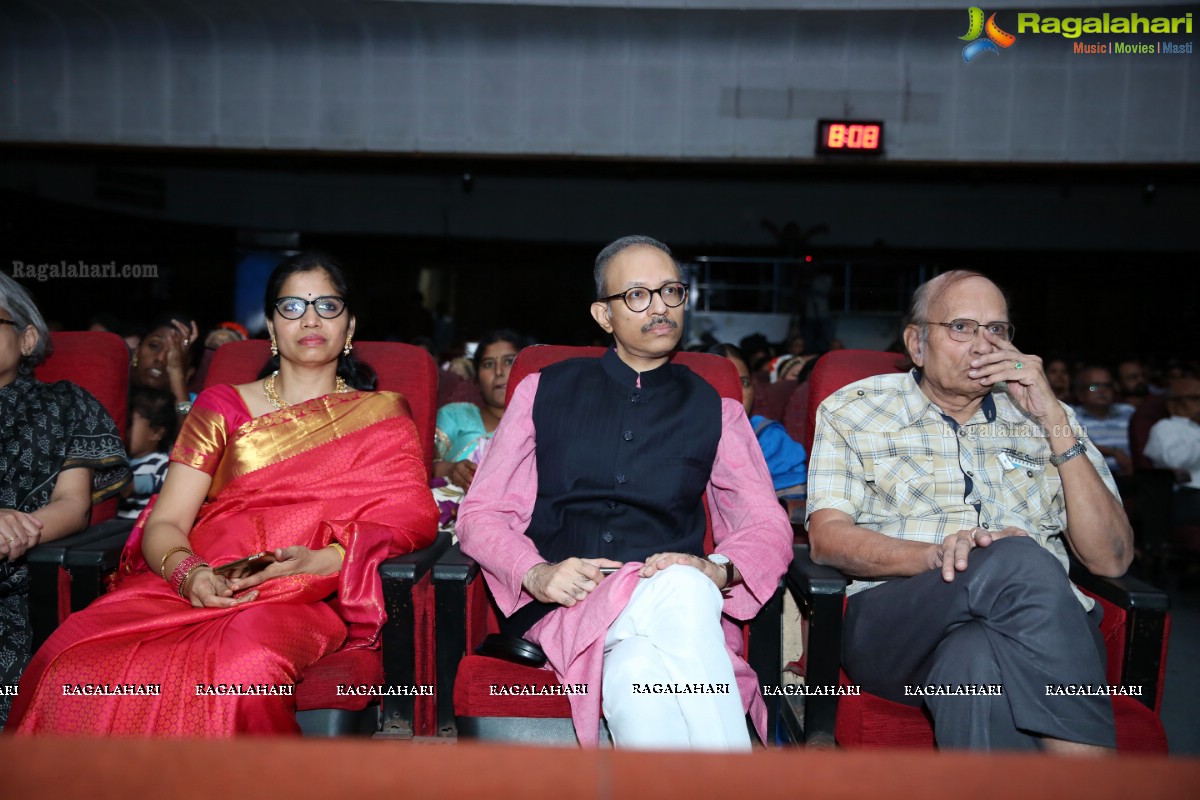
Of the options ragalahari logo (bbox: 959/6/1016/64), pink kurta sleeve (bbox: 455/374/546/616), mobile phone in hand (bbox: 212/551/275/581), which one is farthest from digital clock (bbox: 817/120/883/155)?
mobile phone in hand (bbox: 212/551/275/581)

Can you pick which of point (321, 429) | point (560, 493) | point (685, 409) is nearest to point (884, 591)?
point (685, 409)

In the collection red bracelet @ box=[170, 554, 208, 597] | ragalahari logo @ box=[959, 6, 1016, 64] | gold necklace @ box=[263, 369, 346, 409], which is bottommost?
red bracelet @ box=[170, 554, 208, 597]

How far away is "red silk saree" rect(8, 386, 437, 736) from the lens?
57.0 inches

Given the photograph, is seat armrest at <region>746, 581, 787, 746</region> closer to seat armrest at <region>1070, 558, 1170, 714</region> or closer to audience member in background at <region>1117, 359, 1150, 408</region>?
seat armrest at <region>1070, 558, 1170, 714</region>

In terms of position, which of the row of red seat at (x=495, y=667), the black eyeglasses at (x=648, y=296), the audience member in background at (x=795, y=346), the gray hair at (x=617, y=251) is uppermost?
the gray hair at (x=617, y=251)

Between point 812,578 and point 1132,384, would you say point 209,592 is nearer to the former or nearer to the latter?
point 812,578

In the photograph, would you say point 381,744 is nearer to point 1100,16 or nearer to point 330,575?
point 330,575

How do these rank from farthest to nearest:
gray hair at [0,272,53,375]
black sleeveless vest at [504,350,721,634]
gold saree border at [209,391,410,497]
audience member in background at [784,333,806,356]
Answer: audience member in background at [784,333,806,356]
gray hair at [0,272,53,375]
gold saree border at [209,391,410,497]
black sleeveless vest at [504,350,721,634]

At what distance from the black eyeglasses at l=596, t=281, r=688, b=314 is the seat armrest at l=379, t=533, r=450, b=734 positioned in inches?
29.8

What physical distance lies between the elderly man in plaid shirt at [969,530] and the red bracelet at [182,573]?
1345 millimetres

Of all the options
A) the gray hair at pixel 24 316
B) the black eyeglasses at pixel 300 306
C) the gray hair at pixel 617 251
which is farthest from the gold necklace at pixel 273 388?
the gray hair at pixel 617 251

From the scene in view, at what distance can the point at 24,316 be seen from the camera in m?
2.09

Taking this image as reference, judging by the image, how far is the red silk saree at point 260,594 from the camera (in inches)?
57.0

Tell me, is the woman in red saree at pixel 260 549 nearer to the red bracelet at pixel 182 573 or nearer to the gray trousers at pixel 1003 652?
the red bracelet at pixel 182 573
